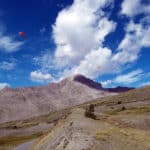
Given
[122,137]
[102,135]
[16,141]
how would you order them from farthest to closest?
1. [16,141]
2. [122,137]
3. [102,135]

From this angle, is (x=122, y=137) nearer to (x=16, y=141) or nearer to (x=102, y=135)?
(x=102, y=135)

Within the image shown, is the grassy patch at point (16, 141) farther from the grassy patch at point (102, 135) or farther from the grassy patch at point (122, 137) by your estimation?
the grassy patch at point (102, 135)

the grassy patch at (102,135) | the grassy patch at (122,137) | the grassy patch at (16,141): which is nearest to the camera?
the grassy patch at (102,135)

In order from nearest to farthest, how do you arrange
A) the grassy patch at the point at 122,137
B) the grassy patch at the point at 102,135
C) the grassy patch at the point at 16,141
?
1. the grassy patch at the point at 102,135
2. the grassy patch at the point at 122,137
3. the grassy patch at the point at 16,141

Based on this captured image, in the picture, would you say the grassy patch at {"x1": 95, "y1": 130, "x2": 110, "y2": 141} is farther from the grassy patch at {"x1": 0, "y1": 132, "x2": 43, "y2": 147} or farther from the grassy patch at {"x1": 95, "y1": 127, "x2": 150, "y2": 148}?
the grassy patch at {"x1": 0, "y1": 132, "x2": 43, "y2": 147}

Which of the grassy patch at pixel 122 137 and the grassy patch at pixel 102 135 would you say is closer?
the grassy patch at pixel 102 135

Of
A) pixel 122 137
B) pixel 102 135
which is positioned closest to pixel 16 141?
pixel 122 137

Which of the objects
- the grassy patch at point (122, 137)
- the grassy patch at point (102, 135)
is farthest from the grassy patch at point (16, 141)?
Answer: the grassy patch at point (102, 135)

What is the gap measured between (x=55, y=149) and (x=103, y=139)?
6.47 feet

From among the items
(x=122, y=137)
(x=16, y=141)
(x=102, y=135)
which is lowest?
(x=122, y=137)

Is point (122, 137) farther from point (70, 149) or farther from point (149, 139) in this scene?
point (70, 149)

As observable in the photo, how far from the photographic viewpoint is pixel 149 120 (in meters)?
39.3

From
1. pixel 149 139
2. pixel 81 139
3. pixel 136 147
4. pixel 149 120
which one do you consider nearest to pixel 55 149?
pixel 81 139

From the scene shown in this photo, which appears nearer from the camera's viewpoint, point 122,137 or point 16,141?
point 122,137
